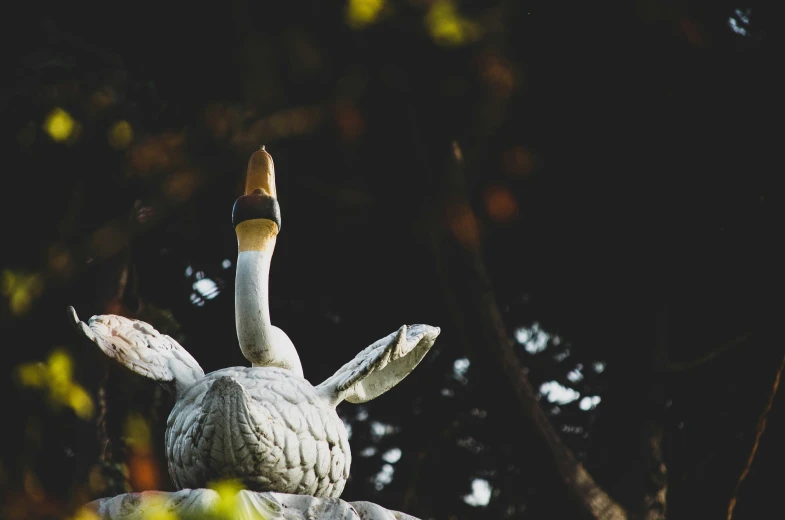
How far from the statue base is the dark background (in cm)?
172

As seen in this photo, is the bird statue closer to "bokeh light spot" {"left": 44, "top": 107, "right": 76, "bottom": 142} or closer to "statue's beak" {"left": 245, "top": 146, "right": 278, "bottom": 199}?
"statue's beak" {"left": 245, "top": 146, "right": 278, "bottom": 199}

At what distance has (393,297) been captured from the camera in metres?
6.43

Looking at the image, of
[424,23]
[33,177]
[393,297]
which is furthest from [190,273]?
[424,23]

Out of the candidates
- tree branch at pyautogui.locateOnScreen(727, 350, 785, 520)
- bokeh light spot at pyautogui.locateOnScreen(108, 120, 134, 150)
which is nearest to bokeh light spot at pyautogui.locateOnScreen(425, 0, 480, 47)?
bokeh light spot at pyautogui.locateOnScreen(108, 120, 134, 150)

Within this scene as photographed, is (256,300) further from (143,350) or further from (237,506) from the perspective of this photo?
(237,506)

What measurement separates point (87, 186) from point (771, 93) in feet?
11.3

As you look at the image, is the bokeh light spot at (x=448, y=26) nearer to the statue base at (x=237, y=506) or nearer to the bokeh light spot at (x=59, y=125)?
the bokeh light spot at (x=59, y=125)

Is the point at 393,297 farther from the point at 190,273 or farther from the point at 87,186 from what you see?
the point at 87,186

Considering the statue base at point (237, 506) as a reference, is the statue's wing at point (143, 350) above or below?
above

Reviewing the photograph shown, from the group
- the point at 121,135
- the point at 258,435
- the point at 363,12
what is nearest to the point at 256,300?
the point at 258,435

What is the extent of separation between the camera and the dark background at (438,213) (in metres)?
5.23

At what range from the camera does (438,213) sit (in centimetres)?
530

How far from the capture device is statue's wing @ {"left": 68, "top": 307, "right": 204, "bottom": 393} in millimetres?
3314

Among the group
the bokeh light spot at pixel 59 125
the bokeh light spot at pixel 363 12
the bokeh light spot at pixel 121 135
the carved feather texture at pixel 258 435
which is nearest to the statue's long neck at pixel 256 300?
the carved feather texture at pixel 258 435
